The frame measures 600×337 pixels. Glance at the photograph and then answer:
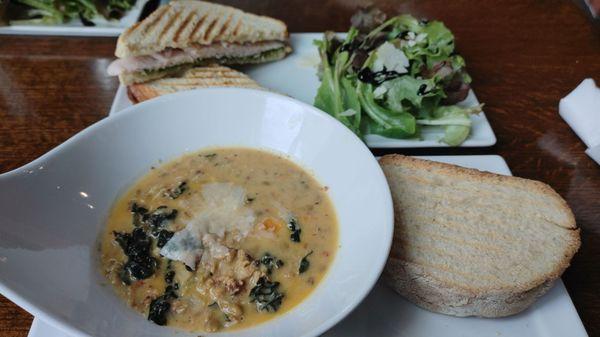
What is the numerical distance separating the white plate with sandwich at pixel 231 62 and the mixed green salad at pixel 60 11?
0.55 metres

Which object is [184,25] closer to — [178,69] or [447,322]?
[178,69]

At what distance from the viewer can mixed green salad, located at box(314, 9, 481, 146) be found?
2.46m

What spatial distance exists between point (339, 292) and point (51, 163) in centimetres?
100

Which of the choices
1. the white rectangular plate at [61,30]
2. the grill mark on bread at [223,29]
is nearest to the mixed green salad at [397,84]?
the grill mark on bread at [223,29]

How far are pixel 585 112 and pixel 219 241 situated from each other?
6.69 feet

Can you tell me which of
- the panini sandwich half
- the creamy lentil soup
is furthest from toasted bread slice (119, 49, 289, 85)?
the creamy lentil soup

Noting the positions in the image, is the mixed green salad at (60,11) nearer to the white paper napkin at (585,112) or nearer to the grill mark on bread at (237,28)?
the grill mark on bread at (237,28)

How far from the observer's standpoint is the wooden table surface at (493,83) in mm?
2217

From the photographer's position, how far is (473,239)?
71.0 inches

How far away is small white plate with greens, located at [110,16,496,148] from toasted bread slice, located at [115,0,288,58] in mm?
263

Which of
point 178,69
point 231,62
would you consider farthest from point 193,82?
point 231,62

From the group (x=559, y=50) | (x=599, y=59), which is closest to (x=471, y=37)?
(x=559, y=50)

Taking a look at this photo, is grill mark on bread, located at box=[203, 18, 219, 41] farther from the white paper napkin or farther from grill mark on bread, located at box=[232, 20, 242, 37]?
the white paper napkin

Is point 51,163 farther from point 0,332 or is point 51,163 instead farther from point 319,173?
point 319,173
